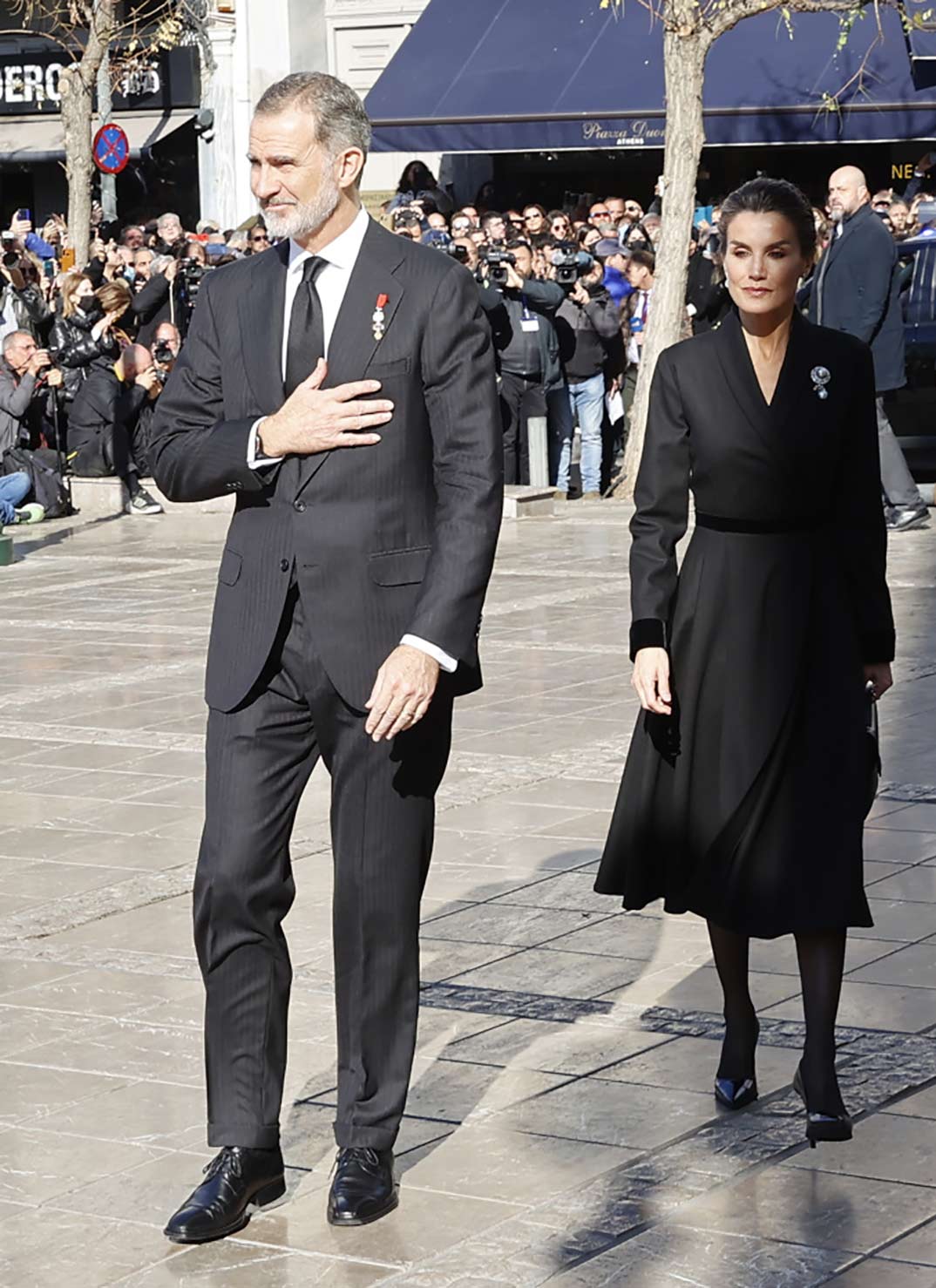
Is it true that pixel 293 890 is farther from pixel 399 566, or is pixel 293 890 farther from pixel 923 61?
pixel 923 61

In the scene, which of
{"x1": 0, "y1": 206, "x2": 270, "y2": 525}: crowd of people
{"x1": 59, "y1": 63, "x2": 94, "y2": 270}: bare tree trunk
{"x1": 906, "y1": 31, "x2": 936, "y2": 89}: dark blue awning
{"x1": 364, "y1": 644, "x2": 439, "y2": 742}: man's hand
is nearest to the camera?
{"x1": 364, "y1": 644, "x2": 439, "y2": 742}: man's hand

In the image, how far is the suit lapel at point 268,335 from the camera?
175 inches

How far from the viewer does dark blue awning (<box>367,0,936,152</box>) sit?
2619 cm

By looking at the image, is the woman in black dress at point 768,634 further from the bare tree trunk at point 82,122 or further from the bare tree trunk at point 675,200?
the bare tree trunk at point 82,122

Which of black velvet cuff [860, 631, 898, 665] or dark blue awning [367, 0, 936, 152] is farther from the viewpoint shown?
dark blue awning [367, 0, 936, 152]

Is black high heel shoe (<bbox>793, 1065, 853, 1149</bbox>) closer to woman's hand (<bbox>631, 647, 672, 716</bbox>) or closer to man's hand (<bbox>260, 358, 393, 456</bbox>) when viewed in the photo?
woman's hand (<bbox>631, 647, 672, 716</bbox>)

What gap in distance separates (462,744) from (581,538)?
265 inches

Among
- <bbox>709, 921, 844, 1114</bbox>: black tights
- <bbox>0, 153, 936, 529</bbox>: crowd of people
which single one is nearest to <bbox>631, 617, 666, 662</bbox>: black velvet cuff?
<bbox>709, 921, 844, 1114</bbox>: black tights

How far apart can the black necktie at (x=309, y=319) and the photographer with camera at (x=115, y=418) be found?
13692 millimetres

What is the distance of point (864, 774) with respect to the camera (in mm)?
4934

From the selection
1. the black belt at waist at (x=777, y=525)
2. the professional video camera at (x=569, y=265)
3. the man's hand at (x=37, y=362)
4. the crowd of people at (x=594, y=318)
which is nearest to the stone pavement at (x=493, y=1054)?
the black belt at waist at (x=777, y=525)

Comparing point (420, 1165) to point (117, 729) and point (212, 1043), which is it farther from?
point (117, 729)

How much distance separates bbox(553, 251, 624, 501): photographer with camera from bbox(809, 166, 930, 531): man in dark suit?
3475mm

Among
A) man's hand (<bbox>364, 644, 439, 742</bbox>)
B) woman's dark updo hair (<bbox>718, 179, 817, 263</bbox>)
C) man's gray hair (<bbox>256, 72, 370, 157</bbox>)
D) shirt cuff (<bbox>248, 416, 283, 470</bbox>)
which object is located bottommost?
man's hand (<bbox>364, 644, 439, 742</bbox>)
